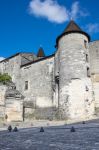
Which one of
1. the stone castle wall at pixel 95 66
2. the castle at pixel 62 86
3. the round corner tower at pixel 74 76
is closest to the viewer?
the castle at pixel 62 86

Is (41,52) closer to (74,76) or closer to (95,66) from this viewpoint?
(95,66)

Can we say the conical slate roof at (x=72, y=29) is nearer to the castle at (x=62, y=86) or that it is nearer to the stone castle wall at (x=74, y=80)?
the castle at (x=62, y=86)

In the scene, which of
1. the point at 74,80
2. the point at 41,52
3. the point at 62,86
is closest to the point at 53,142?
the point at 74,80

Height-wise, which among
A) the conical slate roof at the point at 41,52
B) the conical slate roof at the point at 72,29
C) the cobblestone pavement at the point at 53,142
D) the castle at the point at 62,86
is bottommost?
the cobblestone pavement at the point at 53,142

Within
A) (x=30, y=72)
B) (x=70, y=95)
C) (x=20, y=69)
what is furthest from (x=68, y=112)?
(x=20, y=69)

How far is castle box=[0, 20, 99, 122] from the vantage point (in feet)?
62.4

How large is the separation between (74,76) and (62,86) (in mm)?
1606

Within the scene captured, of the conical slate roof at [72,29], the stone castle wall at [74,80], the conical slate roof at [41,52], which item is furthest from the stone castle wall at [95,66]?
the conical slate roof at [41,52]

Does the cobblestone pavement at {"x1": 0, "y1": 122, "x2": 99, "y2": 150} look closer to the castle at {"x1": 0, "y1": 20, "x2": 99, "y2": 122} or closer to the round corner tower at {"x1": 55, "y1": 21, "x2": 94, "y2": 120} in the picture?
the castle at {"x1": 0, "y1": 20, "x2": 99, "y2": 122}

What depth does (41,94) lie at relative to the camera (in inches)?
932

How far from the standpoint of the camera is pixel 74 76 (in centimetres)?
1992

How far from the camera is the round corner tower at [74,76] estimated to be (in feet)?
62.8

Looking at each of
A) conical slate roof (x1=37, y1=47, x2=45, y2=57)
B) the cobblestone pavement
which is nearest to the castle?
conical slate roof (x1=37, y1=47, x2=45, y2=57)

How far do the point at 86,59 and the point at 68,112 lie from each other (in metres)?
5.96
